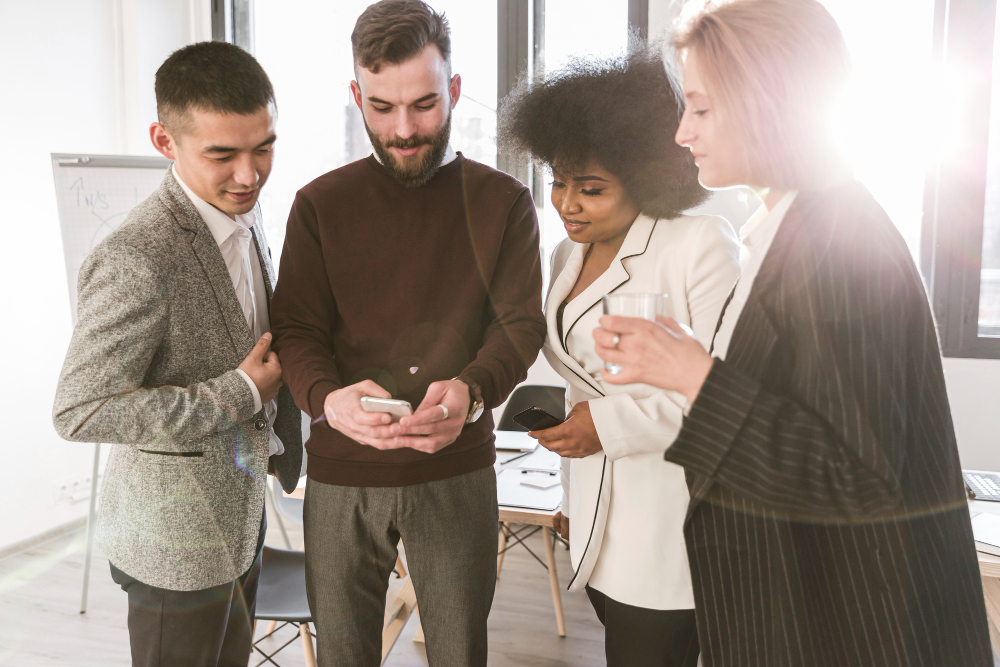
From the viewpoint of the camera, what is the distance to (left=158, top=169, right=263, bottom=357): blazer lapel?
1.38 m

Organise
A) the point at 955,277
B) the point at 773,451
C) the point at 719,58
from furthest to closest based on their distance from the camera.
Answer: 1. the point at 955,277
2. the point at 719,58
3. the point at 773,451

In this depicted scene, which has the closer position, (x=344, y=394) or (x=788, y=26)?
(x=788, y=26)

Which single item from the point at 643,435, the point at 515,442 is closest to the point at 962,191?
the point at 515,442

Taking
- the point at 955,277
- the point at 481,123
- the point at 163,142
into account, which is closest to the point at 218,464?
the point at 163,142

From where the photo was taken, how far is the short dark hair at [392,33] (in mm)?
1393

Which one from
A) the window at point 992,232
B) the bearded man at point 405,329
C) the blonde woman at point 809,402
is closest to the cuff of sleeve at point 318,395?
the bearded man at point 405,329

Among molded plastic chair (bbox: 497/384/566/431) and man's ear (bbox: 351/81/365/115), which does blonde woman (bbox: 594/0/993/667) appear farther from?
molded plastic chair (bbox: 497/384/566/431)

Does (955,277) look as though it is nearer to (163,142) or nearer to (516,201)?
(516,201)

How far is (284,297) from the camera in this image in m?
1.49

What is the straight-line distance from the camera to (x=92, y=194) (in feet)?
10.4

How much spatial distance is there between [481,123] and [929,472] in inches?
150

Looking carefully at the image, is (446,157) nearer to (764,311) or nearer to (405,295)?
(405,295)

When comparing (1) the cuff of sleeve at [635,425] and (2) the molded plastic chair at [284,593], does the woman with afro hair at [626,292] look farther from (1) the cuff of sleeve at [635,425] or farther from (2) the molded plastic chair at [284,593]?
(2) the molded plastic chair at [284,593]

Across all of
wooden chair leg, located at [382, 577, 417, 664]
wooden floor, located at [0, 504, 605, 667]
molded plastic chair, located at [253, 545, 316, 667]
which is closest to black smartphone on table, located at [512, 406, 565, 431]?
molded plastic chair, located at [253, 545, 316, 667]
